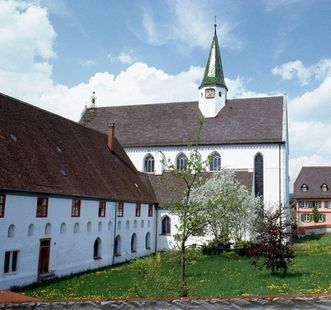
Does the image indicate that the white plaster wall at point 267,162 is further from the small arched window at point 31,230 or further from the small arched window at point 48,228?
the small arched window at point 31,230

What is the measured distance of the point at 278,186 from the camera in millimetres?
45750

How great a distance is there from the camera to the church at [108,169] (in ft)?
76.8

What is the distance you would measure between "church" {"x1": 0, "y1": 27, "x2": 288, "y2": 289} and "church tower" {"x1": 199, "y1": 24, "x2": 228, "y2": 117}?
13 cm

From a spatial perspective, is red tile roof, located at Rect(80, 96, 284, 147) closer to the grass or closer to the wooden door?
the grass

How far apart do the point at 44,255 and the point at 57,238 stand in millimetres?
1459

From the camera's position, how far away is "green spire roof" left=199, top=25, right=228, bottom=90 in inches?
2047

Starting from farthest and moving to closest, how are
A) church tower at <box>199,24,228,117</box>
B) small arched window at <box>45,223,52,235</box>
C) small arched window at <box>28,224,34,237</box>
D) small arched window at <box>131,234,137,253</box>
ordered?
church tower at <box>199,24,228,117</box>
small arched window at <box>131,234,137,253</box>
small arched window at <box>45,223,52,235</box>
small arched window at <box>28,224,34,237</box>

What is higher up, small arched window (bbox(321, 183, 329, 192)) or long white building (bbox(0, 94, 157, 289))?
small arched window (bbox(321, 183, 329, 192))

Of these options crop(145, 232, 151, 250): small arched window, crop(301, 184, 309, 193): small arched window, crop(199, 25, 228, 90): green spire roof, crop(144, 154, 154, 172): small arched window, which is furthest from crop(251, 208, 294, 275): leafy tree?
crop(301, 184, 309, 193): small arched window

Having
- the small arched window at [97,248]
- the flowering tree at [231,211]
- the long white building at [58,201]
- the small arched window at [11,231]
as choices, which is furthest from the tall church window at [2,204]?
the flowering tree at [231,211]

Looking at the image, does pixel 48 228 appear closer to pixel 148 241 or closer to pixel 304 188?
pixel 148 241

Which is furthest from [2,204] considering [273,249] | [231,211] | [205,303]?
[231,211]

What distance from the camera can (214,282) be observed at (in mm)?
21812

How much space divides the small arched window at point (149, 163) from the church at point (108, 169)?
15 centimetres
